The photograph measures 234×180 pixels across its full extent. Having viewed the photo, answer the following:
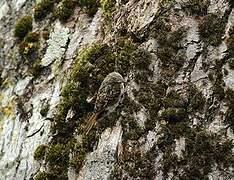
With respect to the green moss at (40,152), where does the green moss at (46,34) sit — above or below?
above

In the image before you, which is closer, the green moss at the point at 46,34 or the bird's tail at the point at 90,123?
the bird's tail at the point at 90,123

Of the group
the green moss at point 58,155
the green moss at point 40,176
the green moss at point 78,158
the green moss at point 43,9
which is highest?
the green moss at point 43,9

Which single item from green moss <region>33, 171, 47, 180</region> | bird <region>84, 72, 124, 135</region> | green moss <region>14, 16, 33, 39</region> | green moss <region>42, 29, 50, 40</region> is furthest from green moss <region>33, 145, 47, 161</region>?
green moss <region>14, 16, 33, 39</region>

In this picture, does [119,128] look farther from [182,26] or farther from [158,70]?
[182,26]

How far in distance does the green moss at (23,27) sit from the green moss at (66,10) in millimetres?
1336

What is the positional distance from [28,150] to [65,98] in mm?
1693

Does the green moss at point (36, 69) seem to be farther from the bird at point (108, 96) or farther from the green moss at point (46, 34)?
the bird at point (108, 96)

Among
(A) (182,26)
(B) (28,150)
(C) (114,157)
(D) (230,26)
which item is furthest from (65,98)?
(D) (230,26)

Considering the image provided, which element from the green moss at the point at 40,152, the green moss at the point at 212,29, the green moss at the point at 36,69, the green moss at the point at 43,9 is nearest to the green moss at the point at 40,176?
the green moss at the point at 40,152

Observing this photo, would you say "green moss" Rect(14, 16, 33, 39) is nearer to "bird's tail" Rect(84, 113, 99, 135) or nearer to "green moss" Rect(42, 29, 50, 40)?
"green moss" Rect(42, 29, 50, 40)

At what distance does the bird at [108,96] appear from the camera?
1089 cm

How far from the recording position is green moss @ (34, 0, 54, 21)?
1486 centimetres

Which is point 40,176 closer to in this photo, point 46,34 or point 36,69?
point 36,69

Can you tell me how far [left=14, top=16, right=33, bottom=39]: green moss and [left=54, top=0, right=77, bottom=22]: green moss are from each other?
1.34m
